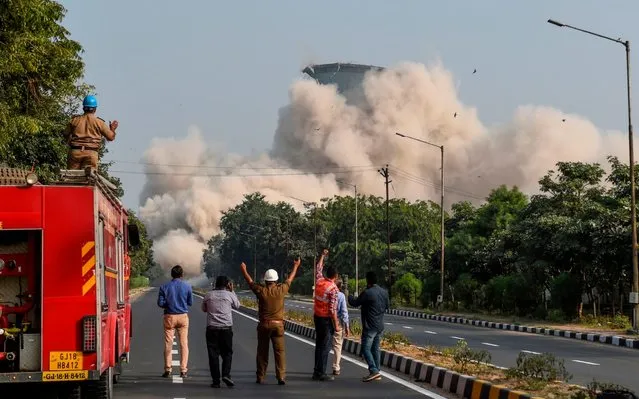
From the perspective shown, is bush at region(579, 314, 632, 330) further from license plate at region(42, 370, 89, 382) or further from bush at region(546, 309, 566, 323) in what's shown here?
license plate at region(42, 370, 89, 382)

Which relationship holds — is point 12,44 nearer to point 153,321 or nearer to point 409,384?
point 409,384

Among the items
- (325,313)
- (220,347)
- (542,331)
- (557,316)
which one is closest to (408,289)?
(557,316)

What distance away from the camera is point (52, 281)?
10.5m

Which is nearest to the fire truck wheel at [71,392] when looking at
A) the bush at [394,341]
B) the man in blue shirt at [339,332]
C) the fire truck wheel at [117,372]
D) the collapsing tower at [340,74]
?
the fire truck wheel at [117,372]

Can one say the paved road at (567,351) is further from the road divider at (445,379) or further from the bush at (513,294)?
the bush at (513,294)

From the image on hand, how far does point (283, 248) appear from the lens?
10669cm

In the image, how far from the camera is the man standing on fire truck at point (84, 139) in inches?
545

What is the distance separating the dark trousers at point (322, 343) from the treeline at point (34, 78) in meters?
4.23

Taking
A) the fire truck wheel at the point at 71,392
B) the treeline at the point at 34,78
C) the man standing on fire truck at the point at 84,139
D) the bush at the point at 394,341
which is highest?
the treeline at the point at 34,78

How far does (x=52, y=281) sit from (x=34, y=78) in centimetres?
1483

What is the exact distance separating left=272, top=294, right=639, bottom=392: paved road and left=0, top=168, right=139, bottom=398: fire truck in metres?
7.85

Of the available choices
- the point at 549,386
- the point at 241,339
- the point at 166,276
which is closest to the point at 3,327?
the point at 549,386

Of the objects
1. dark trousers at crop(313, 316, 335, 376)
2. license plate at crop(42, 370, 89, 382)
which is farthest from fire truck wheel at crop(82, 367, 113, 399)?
dark trousers at crop(313, 316, 335, 376)

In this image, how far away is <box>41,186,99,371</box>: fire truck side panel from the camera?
10508mm
